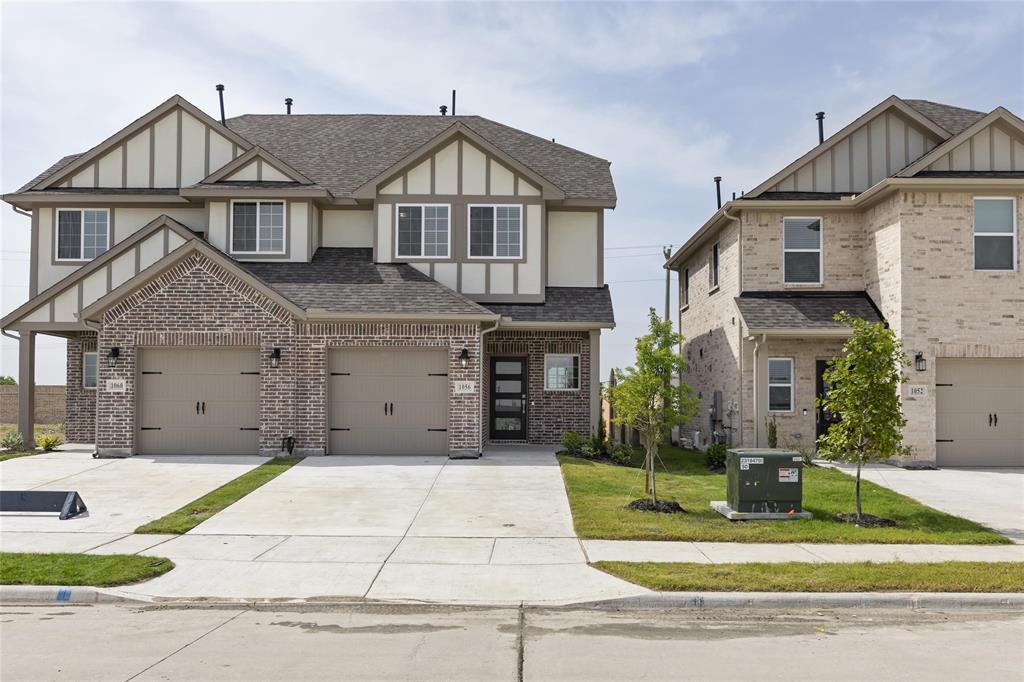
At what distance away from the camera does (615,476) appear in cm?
1562

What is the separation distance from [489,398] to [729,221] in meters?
7.73

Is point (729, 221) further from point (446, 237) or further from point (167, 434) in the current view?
point (167, 434)

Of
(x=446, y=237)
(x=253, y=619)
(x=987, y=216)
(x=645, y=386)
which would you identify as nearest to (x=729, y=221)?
(x=987, y=216)

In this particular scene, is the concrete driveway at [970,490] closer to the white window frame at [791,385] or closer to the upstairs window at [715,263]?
the white window frame at [791,385]

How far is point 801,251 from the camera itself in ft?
63.9

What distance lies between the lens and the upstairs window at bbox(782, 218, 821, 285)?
19.5 metres

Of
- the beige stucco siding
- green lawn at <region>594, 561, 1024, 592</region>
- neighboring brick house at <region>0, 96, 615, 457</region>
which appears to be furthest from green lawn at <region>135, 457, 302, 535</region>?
the beige stucco siding

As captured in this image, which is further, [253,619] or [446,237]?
[446,237]

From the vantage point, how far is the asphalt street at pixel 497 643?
Result: 6121mm

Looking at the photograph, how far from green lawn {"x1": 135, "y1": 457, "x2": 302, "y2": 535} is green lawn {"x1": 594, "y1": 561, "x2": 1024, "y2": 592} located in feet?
20.5

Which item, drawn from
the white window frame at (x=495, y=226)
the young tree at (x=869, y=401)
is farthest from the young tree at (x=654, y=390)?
the white window frame at (x=495, y=226)

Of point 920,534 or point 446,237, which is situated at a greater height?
point 446,237

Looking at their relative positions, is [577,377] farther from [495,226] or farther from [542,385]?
[495,226]

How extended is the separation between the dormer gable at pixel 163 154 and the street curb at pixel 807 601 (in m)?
17.4
